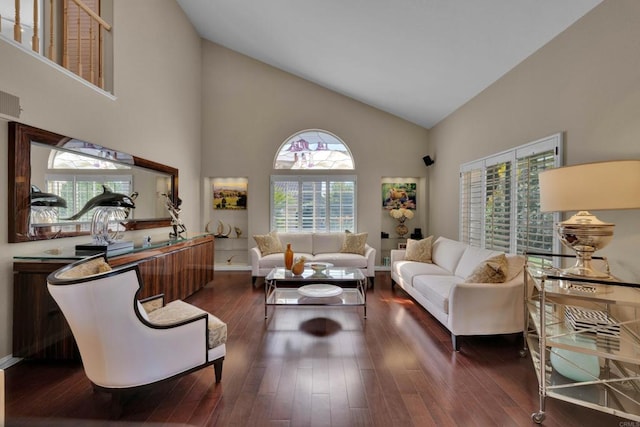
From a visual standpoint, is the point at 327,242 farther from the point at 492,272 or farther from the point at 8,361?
the point at 8,361

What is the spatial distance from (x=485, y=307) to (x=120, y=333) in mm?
2890

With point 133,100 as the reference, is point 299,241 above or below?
below

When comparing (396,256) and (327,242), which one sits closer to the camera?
(396,256)

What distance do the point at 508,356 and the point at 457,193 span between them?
2949 millimetres

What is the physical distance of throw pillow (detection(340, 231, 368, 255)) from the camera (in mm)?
5383

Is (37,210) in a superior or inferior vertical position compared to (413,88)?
inferior

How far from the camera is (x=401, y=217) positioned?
606cm

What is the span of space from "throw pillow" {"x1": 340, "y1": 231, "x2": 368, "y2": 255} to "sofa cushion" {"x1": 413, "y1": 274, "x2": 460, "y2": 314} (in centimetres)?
169

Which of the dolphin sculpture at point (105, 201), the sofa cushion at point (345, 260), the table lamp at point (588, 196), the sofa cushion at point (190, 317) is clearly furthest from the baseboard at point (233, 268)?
the table lamp at point (588, 196)

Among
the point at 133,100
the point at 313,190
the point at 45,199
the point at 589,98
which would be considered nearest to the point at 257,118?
the point at 313,190

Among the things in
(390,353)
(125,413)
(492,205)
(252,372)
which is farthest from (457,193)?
(125,413)

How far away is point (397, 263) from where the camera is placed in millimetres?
4574

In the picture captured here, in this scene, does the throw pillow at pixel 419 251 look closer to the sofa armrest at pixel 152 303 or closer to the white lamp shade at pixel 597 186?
the white lamp shade at pixel 597 186

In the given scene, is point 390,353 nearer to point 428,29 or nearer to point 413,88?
point 428,29
